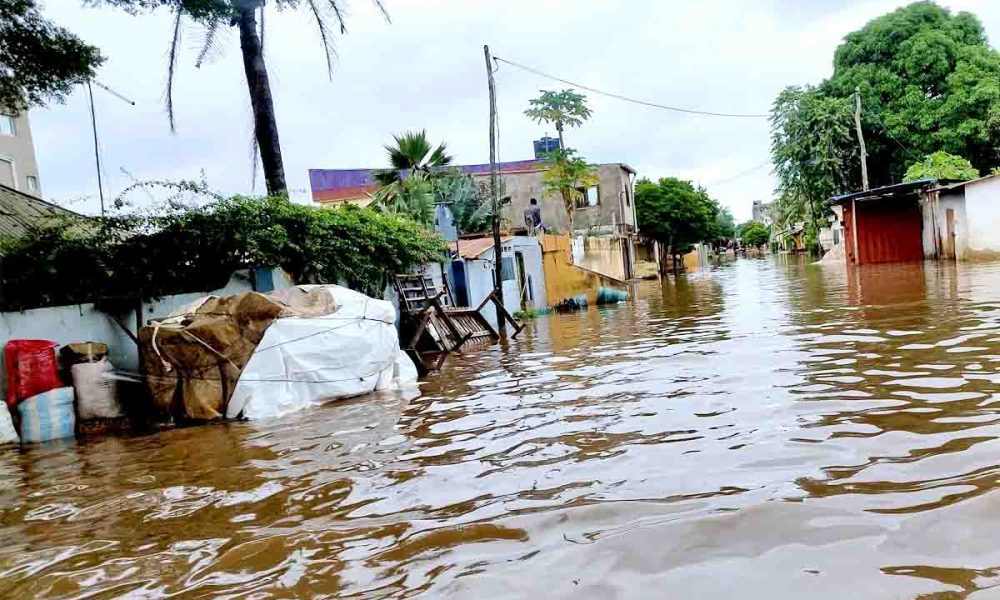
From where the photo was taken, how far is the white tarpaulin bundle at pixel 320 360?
721 cm

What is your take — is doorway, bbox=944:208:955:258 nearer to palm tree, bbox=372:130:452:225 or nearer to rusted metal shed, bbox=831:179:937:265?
rusted metal shed, bbox=831:179:937:265

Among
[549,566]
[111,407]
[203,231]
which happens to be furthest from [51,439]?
[549,566]

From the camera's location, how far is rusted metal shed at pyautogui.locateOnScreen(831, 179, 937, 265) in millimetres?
26484

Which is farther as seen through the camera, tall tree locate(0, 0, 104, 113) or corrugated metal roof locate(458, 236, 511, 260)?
corrugated metal roof locate(458, 236, 511, 260)

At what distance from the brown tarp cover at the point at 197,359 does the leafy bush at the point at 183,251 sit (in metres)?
1.33

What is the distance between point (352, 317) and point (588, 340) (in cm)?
451

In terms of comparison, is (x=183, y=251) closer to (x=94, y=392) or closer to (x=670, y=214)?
(x=94, y=392)

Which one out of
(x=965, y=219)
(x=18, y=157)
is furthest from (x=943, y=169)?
(x=18, y=157)

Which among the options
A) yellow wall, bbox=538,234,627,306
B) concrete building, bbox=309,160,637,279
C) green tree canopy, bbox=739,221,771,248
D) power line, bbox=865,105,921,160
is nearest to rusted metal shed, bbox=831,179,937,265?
power line, bbox=865,105,921,160

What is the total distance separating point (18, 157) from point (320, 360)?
2235cm

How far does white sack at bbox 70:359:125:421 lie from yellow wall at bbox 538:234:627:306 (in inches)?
650

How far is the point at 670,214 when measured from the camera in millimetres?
49562

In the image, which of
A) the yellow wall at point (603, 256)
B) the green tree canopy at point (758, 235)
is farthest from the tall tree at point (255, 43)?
the green tree canopy at point (758, 235)

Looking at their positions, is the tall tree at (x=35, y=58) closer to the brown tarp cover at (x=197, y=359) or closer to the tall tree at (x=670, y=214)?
the brown tarp cover at (x=197, y=359)
